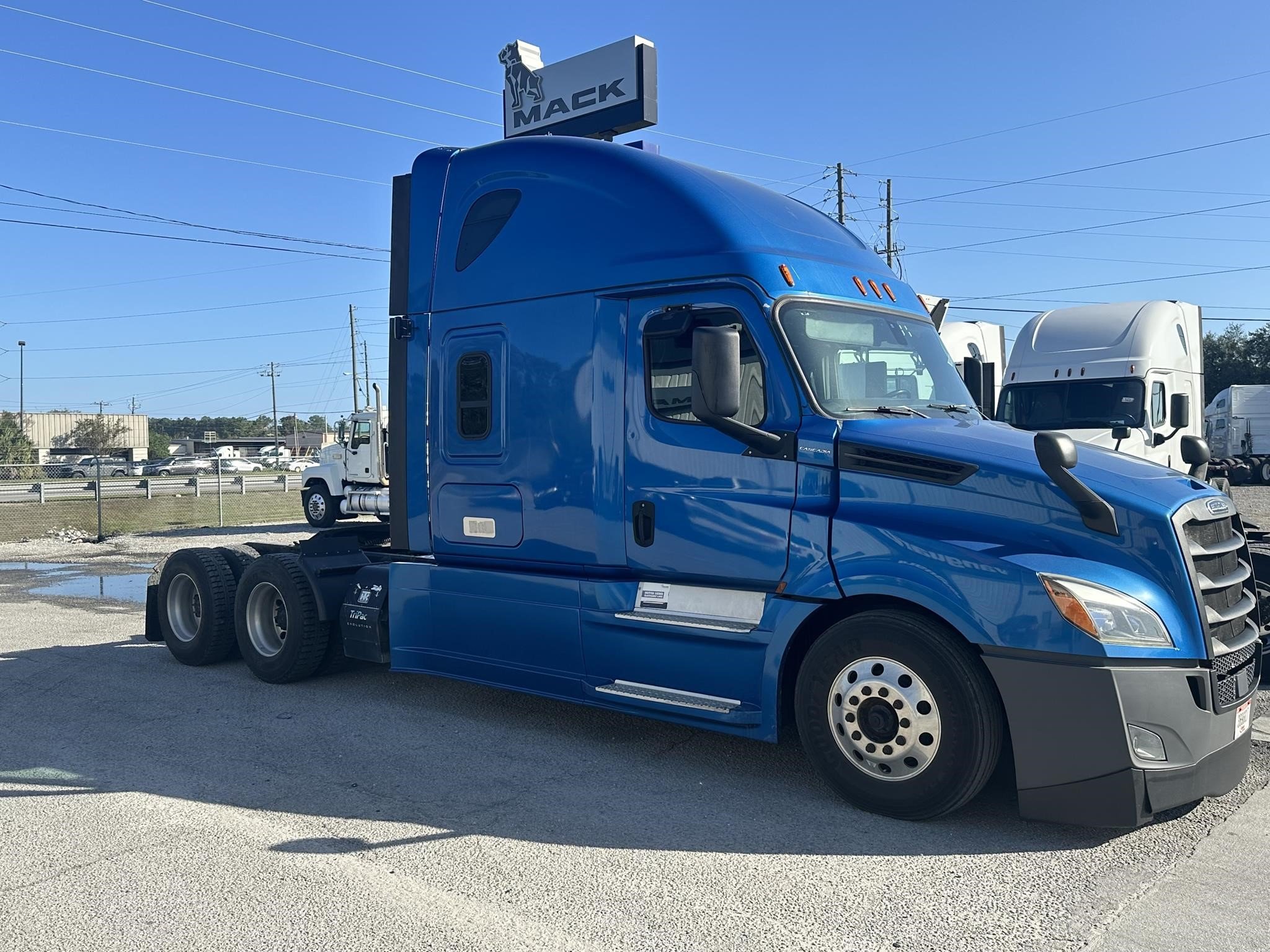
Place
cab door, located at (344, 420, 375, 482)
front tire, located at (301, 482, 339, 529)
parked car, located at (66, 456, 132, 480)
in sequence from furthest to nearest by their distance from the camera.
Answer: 1. parked car, located at (66, 456, 132, 480)
2. front tire, located at (301, 482, 339, 529)
3. cab door, located at (344, 420, 375, 482)

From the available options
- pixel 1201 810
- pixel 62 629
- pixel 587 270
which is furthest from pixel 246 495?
pixel 1201 810

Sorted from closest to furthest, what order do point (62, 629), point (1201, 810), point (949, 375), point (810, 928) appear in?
point (810, 928)
point (1201, 810)
point (949, 375)
point (62, 629)

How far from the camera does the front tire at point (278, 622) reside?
7.71 meters

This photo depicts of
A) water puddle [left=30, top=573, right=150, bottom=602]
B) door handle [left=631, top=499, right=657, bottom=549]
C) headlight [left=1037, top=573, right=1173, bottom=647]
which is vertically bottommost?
water puddle [left=30, top=573, right=150, bottom=602]

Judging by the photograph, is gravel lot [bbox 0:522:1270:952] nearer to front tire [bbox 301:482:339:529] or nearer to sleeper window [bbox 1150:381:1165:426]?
sleeper window [bbox 1150:381:1165:426]

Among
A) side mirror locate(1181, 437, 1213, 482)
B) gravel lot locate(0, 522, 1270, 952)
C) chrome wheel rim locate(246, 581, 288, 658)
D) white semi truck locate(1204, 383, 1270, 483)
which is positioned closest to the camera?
gravel lot locate(0, 522, 1270, 952)

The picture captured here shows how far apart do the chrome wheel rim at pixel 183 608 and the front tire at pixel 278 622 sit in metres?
0.64

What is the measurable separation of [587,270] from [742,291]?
3.59 feet

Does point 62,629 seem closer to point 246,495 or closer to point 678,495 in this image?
point 678,495

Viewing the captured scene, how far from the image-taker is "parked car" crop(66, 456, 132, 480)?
6336cm

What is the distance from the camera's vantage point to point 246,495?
37.4 m

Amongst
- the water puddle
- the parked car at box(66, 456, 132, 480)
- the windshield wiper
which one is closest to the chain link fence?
the water puddle

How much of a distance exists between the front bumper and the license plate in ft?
0.54

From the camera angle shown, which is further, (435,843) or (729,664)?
(729,664)
